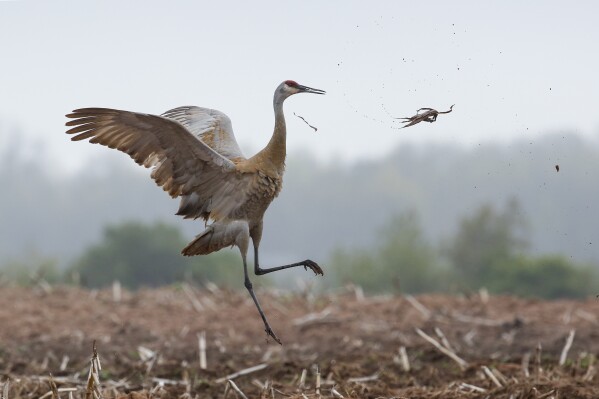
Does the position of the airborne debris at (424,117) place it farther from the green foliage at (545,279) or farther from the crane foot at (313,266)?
the green foliage at (545,279)

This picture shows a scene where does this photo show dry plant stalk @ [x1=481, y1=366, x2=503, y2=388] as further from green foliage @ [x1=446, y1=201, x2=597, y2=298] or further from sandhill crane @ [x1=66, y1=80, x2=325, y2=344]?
green foliage @ [x1=446, y1=201, x2=597, y2=298]

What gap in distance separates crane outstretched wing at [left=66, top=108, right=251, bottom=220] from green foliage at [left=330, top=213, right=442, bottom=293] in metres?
40.3

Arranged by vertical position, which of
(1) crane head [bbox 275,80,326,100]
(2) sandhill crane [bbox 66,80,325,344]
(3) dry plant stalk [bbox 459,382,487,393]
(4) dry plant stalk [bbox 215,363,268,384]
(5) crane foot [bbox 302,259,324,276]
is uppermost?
(1) crane head [bbox 275,80,326,100]

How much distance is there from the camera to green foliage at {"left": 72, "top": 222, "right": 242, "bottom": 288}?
47.9 meters

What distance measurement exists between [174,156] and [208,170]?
1.07 ft

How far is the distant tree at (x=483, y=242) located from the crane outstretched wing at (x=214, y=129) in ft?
145

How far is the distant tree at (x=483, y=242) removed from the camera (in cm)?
5362

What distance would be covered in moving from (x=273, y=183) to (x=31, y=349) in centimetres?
453

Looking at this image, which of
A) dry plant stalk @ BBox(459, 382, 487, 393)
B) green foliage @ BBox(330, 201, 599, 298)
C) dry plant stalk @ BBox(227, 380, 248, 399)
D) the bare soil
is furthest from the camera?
green foliage @ BBox(330, 201, 599, 298)

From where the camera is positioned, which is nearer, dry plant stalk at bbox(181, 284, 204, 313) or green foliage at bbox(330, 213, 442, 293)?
dry plant stalk at bbox(181, 284, 204, 313)

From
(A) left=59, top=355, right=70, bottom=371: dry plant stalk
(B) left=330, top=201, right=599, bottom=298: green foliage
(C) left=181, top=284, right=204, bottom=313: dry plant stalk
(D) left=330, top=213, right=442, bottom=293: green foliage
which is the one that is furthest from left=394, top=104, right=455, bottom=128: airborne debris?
(D) left=330, top=213, right=442, bottom=293: green foliage

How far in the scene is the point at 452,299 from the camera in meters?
15.2

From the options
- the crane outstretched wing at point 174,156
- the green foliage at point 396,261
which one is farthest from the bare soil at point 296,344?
the green foliage at point 396,261

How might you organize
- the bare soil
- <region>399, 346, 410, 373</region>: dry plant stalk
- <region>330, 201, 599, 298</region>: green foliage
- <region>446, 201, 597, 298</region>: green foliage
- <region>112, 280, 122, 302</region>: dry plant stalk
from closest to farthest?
the bare soil < <region>399, 346, 410, 373</region>: dry plant stalk < <region>112, 280, 122, 302</region>: dry plant stalk < <region>446, 201, 597, 298</region>: green foliage < <region>330, 201, 599, 298</region>: green foliage
